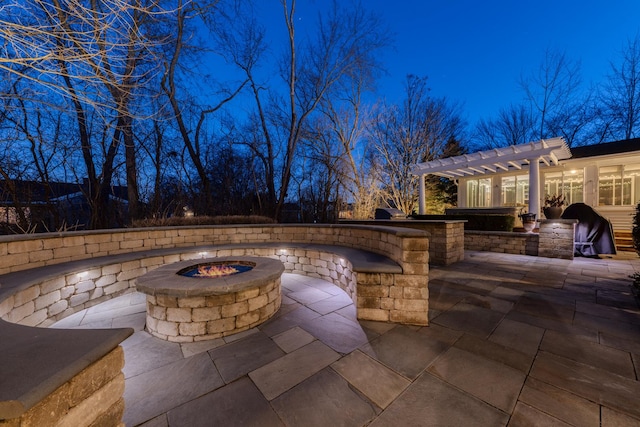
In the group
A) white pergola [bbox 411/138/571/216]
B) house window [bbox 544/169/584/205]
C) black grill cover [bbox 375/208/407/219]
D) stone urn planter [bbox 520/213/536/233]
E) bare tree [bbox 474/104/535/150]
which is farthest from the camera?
bare tree [bbox 474/104/535/150]

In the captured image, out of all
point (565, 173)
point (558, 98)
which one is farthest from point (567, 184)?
point (558, 98)

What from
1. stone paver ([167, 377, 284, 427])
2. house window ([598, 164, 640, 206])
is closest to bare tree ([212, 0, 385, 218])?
stone paver ([167, 377, 284, 427])

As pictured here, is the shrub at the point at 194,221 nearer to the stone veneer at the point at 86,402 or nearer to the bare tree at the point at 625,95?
the stone veneer at the point at 86,402

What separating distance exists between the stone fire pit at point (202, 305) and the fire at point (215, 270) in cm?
26

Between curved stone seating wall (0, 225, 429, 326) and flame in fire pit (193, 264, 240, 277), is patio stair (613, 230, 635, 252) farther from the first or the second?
flame in fire pit (193, 264, 240, 277)

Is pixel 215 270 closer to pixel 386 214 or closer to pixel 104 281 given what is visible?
pixel 104 281

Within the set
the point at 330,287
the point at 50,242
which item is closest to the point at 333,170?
the point at 330,287

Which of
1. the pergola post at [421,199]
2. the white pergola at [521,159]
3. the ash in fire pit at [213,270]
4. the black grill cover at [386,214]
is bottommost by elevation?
the ash in fire pit at [213,270]

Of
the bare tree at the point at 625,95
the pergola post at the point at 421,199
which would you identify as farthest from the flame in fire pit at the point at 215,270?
the bare tree at the point at 625,95

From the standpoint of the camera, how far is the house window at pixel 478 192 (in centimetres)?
1304

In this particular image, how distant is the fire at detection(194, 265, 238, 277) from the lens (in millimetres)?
3182

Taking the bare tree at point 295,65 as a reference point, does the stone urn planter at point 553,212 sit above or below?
below

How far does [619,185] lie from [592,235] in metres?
6.59

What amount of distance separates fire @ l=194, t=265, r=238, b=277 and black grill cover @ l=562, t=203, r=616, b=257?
965 cm
